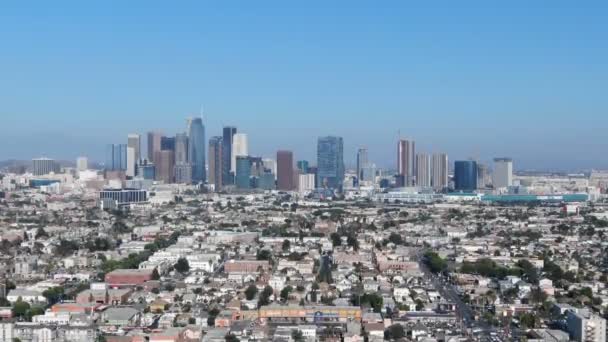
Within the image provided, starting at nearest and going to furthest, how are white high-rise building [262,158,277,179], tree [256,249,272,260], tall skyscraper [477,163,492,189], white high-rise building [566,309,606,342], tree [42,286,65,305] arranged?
white high-rise building [566,309,606,342] < tree [42,286,65,305] < tree [256,249,272,260] < tall skyscraper [477,163,492,189] < white high-rise building [262,158,277,179]

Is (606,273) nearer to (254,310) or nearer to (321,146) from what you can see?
(254,310)

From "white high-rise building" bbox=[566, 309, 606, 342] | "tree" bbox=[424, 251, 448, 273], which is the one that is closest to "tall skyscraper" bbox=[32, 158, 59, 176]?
"tree" bbox=[424, 251, 448, 273]

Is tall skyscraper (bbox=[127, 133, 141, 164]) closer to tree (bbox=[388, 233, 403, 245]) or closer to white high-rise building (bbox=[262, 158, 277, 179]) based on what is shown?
white high-rise building (bbox=[262, 158, 277, 179])

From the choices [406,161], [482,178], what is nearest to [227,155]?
[406,161]

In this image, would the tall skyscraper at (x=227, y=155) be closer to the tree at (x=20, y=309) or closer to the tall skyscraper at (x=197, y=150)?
the tall skyscraper at (x=197, y=150)

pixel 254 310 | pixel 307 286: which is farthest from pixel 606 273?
pixel 254 310

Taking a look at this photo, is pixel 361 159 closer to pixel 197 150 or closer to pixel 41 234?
pixel 197 150
